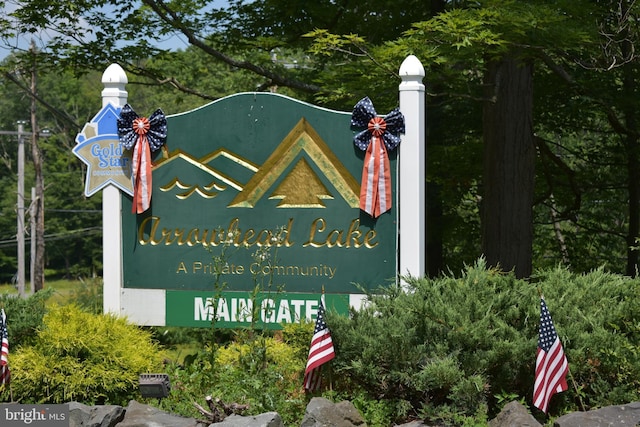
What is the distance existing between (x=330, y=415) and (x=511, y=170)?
7915 millimetres

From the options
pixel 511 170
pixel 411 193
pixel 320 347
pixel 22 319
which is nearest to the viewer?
pixel 320 347

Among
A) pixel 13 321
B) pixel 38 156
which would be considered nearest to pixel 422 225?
pixel 13 321

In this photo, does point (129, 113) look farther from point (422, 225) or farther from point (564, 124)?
point (564, 124)

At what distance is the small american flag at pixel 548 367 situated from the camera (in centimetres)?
601

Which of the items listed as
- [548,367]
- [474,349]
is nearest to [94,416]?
[474,349]

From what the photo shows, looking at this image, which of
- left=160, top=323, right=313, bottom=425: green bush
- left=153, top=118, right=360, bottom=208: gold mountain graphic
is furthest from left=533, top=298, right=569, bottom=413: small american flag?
left=153, top=118, right=360, bottom=208: gold mountain graphic

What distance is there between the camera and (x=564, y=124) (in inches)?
683

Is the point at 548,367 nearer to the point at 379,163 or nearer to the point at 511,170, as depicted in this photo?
the point at 379,163

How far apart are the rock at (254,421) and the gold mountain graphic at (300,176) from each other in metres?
2.57

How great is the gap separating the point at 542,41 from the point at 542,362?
20.2 ft

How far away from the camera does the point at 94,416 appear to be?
20.7 ft

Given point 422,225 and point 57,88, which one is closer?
point 422,225

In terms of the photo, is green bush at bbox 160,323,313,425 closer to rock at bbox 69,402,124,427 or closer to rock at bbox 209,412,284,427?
rock at bbox 209,412,284,427

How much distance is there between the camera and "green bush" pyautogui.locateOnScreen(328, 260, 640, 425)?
615cm
